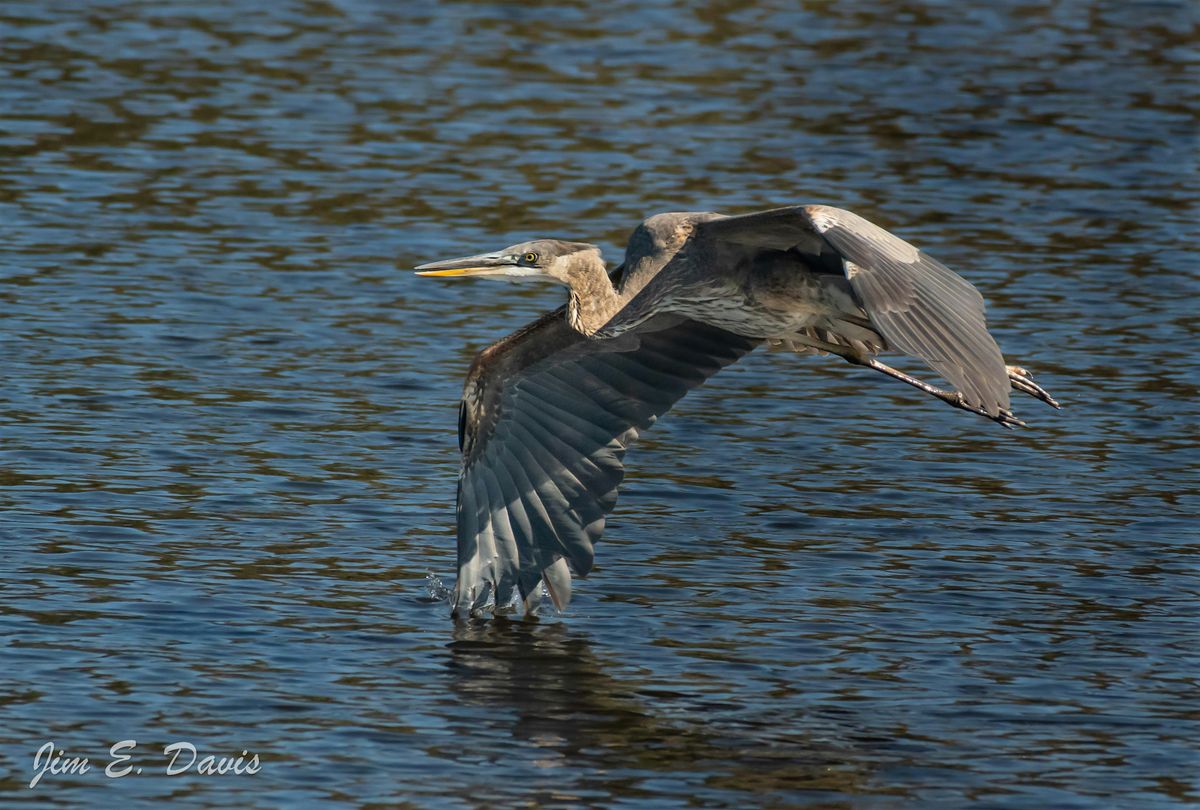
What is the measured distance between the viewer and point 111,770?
24.2 feet

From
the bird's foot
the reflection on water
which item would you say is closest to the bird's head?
the reflection on water

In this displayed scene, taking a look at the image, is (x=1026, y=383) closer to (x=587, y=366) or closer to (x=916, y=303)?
(x=916, y=303)

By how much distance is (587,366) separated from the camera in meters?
9.52

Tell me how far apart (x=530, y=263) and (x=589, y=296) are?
0.31 meters

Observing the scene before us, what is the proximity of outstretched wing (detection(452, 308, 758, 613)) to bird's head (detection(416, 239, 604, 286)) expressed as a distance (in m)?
0.23

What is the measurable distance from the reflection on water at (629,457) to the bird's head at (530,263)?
131cm

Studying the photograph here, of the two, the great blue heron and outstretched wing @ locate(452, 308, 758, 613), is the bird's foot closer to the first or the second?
the great blue heron

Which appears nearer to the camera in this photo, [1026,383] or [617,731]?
[617,731]

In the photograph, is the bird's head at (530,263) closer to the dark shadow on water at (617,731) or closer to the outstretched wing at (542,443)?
the outstretched wing at (542,443)

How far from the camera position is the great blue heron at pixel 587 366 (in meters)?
9.29

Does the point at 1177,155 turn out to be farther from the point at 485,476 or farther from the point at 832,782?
the point at 832,782

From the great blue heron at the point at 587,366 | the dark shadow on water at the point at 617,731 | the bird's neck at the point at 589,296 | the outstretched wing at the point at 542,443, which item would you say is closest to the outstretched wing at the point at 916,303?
the great blue heron at the point at 587,366

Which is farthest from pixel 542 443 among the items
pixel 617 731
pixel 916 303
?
pixel 916 303

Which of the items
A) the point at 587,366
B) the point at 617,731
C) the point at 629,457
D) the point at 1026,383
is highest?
the point at 587,366
